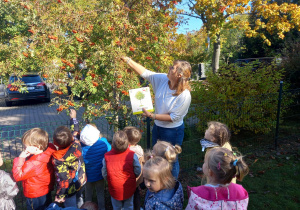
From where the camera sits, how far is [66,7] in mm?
3457

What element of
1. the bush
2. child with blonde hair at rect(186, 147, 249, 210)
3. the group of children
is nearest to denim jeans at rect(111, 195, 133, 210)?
the group of children

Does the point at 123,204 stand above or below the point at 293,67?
below

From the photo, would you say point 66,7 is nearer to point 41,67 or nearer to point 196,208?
point 41,67

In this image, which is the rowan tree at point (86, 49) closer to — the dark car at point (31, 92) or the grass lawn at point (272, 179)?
the grass lawn at point (272, 179)

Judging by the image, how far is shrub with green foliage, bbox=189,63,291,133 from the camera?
17.0 ft

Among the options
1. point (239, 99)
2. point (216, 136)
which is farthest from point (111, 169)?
point (239, 99)

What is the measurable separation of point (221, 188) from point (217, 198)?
0.29ft

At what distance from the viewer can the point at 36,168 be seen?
2523mm

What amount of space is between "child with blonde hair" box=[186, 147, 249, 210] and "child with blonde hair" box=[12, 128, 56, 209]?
1.70 meters

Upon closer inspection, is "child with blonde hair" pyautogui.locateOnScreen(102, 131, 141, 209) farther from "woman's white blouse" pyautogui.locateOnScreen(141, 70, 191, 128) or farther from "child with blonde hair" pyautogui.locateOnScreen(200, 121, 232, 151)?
"child with blonde hair" pyautogui.locateOnScreen(200, 121, 232, 151)

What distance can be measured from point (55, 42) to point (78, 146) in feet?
5.10

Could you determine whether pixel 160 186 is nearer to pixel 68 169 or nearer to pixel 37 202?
pixel 68 169

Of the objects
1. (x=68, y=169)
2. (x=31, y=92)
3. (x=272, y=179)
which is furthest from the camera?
(x=31, y=92)

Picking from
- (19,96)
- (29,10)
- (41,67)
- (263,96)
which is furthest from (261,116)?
(19,96)
